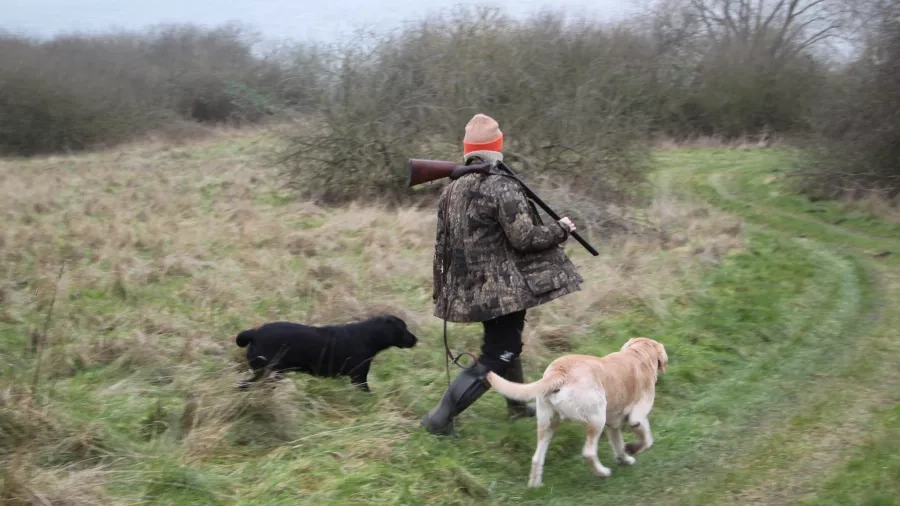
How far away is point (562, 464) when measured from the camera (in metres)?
5.01

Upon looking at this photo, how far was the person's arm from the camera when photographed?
468 cm

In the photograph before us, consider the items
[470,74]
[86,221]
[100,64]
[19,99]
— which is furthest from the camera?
[100,64]

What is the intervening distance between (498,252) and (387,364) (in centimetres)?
220

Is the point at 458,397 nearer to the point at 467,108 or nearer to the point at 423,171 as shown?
the point at 423,171

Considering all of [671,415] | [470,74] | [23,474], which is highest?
[470,74]

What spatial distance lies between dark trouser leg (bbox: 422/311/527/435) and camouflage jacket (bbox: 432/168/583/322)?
23 centimetres

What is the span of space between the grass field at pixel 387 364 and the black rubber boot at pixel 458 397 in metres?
0.13

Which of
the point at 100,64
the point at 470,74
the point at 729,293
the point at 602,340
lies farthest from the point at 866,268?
the point at 100,64

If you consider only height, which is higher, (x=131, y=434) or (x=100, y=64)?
(x=100, y=64)

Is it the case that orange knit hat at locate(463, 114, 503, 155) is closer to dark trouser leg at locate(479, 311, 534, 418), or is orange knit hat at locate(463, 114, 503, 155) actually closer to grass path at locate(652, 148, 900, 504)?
dark trouser leg at locate(479, 311, 534, 418)

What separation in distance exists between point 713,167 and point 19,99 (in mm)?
22642

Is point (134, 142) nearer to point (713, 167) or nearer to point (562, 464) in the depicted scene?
point (713, 167)

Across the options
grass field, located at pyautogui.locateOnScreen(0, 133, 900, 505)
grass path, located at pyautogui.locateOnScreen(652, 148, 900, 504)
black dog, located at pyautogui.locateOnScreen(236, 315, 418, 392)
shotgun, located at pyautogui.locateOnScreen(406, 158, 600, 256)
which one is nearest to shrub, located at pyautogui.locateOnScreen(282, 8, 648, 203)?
grass field, located at pyautogui.locateOnScreen(0, 133, 900, 505)

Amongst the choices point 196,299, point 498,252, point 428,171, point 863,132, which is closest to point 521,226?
point 498,252
